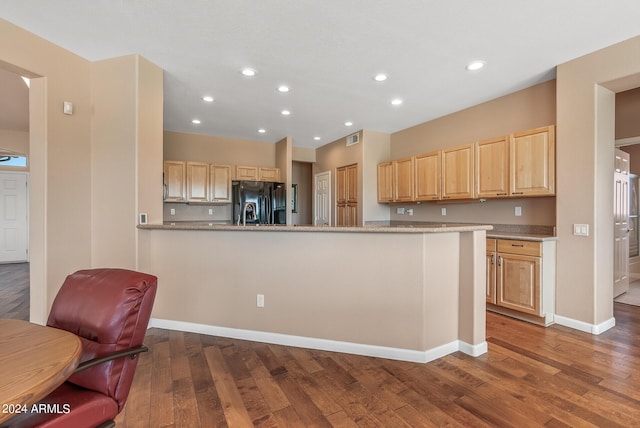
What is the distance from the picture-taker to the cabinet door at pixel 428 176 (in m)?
4.57

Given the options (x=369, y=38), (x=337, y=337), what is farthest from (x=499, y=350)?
(x=369, y=38)

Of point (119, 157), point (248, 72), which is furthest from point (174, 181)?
point (248, 72)

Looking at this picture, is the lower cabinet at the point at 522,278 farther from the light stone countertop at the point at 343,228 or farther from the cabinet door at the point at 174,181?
the cabinet door at the point at 174,181

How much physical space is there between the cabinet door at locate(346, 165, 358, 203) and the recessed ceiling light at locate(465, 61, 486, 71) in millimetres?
2834

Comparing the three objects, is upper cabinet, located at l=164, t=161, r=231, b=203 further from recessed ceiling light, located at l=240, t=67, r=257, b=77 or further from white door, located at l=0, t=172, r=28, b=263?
white door, located at l=0, t=172, r=28, b=263

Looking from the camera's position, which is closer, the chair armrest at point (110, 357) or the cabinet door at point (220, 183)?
the chair armrest at point (110, 357)

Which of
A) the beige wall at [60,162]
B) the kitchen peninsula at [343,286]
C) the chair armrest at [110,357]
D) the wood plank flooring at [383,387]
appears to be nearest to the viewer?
the chair armrest at [110,357]

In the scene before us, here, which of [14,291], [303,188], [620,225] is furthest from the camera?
[303,188]

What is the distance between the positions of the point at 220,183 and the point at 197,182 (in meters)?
0.42

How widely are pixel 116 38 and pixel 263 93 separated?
5.41 ft

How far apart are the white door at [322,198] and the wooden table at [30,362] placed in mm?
5780

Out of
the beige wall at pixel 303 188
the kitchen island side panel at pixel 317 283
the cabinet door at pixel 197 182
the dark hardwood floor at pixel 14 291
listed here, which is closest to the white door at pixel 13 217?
the dark hardwood floor at pixel 14 291

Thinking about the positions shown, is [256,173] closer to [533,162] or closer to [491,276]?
[491,276]

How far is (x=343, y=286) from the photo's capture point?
2553 mm
